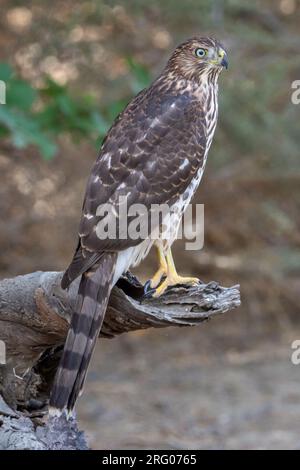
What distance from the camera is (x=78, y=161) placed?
8930mm

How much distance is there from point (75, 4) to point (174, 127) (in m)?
3.87

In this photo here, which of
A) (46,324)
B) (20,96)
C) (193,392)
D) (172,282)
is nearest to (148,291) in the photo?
(172,282)

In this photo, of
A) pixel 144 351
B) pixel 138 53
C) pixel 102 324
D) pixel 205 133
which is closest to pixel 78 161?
pixel 138 53

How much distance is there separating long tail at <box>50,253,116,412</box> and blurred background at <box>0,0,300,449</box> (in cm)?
314

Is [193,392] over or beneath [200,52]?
beneath

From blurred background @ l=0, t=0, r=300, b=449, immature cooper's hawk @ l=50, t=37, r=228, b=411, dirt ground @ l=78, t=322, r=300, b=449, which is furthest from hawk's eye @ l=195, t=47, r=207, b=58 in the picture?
dirt ground @ l=78, t=322, r=300, b=449

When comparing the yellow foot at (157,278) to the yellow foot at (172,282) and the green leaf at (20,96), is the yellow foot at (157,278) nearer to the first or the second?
the yellow foot at (172,282)

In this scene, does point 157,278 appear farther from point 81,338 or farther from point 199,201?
point 199,201

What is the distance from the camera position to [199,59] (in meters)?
5.18

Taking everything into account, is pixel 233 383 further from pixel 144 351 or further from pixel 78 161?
pixel 78 161

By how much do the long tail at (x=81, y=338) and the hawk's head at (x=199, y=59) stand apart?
1.43m

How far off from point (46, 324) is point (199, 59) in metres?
1.67

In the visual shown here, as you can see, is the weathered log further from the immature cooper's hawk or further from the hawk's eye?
the hawk's eye

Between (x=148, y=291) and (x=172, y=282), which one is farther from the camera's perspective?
(x=172, y=282)
